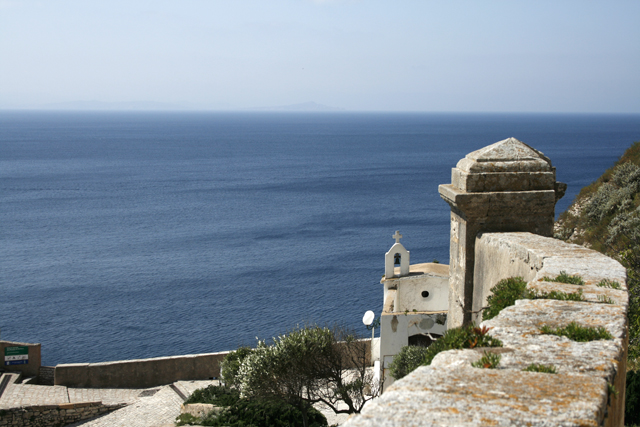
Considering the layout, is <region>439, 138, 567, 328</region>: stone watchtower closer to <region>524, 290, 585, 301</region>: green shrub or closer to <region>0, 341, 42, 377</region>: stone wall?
<region>524, 290, 585, 301</region>: green shrub

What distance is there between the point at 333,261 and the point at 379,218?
54.0 ft

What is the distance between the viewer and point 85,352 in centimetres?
3488

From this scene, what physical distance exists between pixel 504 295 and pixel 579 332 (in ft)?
5.01

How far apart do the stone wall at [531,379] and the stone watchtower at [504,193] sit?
195 cm

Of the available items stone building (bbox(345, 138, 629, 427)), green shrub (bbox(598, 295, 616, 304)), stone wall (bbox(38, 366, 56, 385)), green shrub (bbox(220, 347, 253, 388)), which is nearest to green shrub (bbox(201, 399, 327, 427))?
green shrub (bbox(220, 347, 253, 388))

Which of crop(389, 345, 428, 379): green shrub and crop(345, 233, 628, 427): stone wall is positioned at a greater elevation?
crop(345, 233, 628, 427): stone wall

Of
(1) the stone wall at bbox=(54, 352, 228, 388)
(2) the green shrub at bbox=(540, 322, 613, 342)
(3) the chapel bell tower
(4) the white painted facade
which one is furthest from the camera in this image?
(1) the stone wall at bbox=(54, 352, 228, 388)

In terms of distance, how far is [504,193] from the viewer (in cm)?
654

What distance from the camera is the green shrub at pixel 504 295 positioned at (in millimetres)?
4762

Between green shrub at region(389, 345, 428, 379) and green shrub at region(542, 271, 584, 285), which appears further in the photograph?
green shrub at region(389, 345, 428, 379)

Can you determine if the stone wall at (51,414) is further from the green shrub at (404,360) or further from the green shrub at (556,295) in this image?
the green shrub at (556,295)

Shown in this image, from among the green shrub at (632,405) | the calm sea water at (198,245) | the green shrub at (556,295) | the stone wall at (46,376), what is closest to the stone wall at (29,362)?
the stone wall at (46,376)

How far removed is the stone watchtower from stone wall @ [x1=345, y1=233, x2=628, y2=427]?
1.95 metres

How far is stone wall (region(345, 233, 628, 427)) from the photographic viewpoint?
2422 mm
